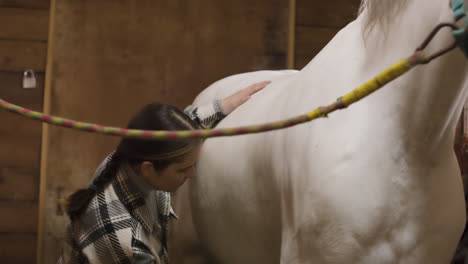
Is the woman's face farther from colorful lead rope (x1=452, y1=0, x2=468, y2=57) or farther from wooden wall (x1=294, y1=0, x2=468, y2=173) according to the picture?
wooden wall (x1=294, y1=0, x2=468, y2=173)

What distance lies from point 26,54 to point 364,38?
1339 mm

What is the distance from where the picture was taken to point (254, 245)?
117cm

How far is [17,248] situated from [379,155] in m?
1.48

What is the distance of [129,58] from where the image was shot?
196 centimetres

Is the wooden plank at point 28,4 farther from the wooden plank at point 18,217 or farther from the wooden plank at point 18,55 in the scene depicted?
the wooden plank at point 18,217

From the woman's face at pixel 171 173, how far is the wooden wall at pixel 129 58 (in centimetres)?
95

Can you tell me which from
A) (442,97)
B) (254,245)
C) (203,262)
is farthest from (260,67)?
(442,97)

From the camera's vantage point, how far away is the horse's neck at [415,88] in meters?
0.75

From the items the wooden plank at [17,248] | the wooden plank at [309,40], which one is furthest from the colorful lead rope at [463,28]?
the wooden plank at [17,248]

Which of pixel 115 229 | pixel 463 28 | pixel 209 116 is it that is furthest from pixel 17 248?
pixel 463 28

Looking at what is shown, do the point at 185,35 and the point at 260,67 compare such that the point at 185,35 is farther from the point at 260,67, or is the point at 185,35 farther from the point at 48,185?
the point at 48,185

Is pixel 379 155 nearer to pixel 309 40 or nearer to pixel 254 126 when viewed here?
pixel 254 126

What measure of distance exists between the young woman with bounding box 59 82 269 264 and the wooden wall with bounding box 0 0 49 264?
0.84m

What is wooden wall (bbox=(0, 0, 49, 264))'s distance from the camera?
1846 mm
